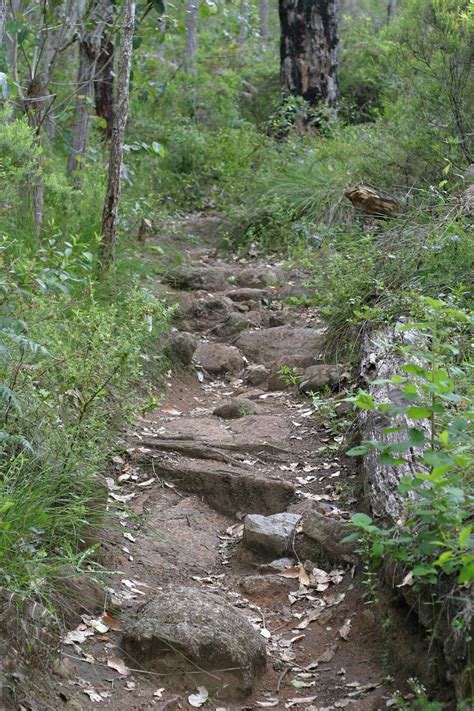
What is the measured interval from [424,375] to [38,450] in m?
1.79

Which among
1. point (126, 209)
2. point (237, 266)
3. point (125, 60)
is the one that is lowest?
point (237, 266)

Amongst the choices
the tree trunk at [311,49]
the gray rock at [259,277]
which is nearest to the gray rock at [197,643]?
the gray rock at [259,277]

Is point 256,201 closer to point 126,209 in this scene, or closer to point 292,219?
point 292,219

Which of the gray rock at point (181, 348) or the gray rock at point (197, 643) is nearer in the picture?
the gray rock at point (197, 643)

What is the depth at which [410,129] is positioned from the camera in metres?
8.55

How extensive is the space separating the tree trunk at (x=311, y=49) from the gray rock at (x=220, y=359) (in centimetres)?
623

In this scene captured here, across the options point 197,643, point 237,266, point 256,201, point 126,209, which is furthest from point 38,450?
point 256,201

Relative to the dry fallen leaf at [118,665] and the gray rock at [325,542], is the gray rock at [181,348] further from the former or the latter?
the dry fallen leaf at [118,665]

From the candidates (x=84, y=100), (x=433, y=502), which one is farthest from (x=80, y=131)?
(x=433, y=502)

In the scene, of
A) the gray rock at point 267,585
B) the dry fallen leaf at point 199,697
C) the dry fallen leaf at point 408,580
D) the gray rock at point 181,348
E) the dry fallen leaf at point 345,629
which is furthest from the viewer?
the gray rock at point 181,348

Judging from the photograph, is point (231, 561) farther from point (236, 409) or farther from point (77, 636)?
point (236, 409)

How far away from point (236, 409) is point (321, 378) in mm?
642

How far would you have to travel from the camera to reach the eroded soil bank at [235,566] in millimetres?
3273

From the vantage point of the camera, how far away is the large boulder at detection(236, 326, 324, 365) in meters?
6.96
